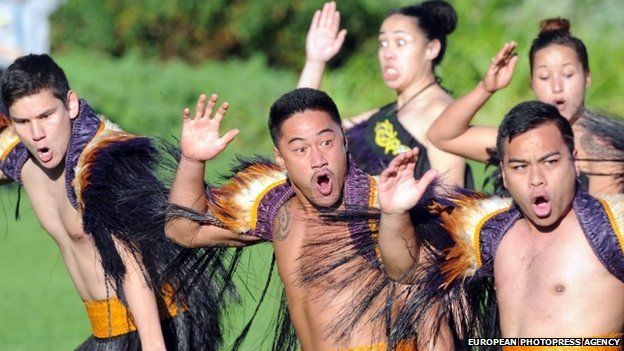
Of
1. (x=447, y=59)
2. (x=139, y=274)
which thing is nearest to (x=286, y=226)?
(x=139, y=274)

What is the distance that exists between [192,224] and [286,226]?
1.22ft

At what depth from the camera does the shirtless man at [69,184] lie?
5227mm

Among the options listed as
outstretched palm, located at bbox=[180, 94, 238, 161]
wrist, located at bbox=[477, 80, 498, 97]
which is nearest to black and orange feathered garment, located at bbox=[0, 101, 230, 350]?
outstretched palm, located at bbox=[180, 94, 238, 161]

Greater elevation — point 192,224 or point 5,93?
point 5,93

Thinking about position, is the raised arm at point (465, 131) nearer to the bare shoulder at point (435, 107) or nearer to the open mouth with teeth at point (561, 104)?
the open mouth with teeth at point (561, 104)

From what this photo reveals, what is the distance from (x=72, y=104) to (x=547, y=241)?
1.99 meters

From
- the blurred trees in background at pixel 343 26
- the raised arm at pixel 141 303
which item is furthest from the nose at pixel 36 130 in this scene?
the blurred trees in background at pixel 343 26

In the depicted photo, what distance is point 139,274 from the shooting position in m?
5.25

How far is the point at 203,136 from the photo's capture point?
4777 mm

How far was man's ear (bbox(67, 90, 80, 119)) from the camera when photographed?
537 centimetres

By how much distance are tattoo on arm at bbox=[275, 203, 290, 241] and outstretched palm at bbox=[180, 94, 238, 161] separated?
1.02 ft

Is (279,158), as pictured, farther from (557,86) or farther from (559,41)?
(559,41)

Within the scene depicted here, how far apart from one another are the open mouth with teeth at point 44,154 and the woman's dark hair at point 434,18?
2409mm

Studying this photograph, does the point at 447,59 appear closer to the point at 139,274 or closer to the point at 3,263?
the point at 3,263
